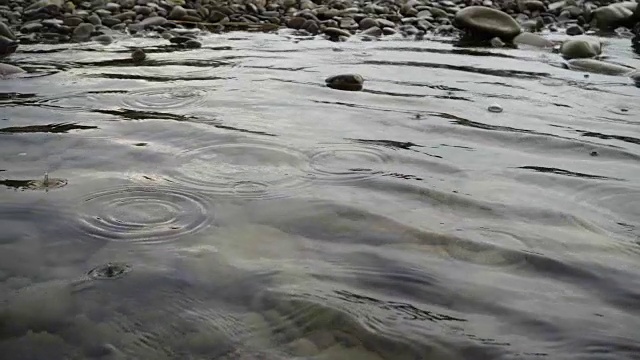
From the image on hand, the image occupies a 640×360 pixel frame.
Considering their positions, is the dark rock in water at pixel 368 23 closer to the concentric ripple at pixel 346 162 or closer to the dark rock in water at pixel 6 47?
the dark rock in water at pixel 6 47

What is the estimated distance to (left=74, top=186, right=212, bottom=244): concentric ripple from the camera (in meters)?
2.61

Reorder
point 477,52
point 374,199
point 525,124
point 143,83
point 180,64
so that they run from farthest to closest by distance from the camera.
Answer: point 477,52 → point 180,64 → point 143,83 → point 525,124 → point 374,199

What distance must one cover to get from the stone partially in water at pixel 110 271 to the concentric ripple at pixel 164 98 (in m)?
2.51

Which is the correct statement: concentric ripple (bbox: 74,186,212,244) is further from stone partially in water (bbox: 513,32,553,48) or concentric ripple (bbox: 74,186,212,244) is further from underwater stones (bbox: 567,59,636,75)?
stone partially in water (bbox: 513,32,553,48)

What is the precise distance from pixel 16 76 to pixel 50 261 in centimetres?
402

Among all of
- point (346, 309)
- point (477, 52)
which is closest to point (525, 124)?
point (346, 309)

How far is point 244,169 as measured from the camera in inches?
133

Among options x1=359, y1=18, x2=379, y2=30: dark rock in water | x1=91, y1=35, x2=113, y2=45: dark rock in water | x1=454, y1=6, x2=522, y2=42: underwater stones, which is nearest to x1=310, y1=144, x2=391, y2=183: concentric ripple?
x1=91, y1=35, x2=113, y2=45: dark rock in water

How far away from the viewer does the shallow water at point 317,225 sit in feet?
6.56

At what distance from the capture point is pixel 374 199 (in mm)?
3031

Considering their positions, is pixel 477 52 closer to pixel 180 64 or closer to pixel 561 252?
pixel 180 64

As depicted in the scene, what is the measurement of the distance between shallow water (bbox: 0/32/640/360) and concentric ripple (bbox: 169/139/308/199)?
0.02m

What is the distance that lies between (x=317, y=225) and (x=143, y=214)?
735 millimetres

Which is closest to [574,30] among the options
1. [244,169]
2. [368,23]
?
[368,23]
